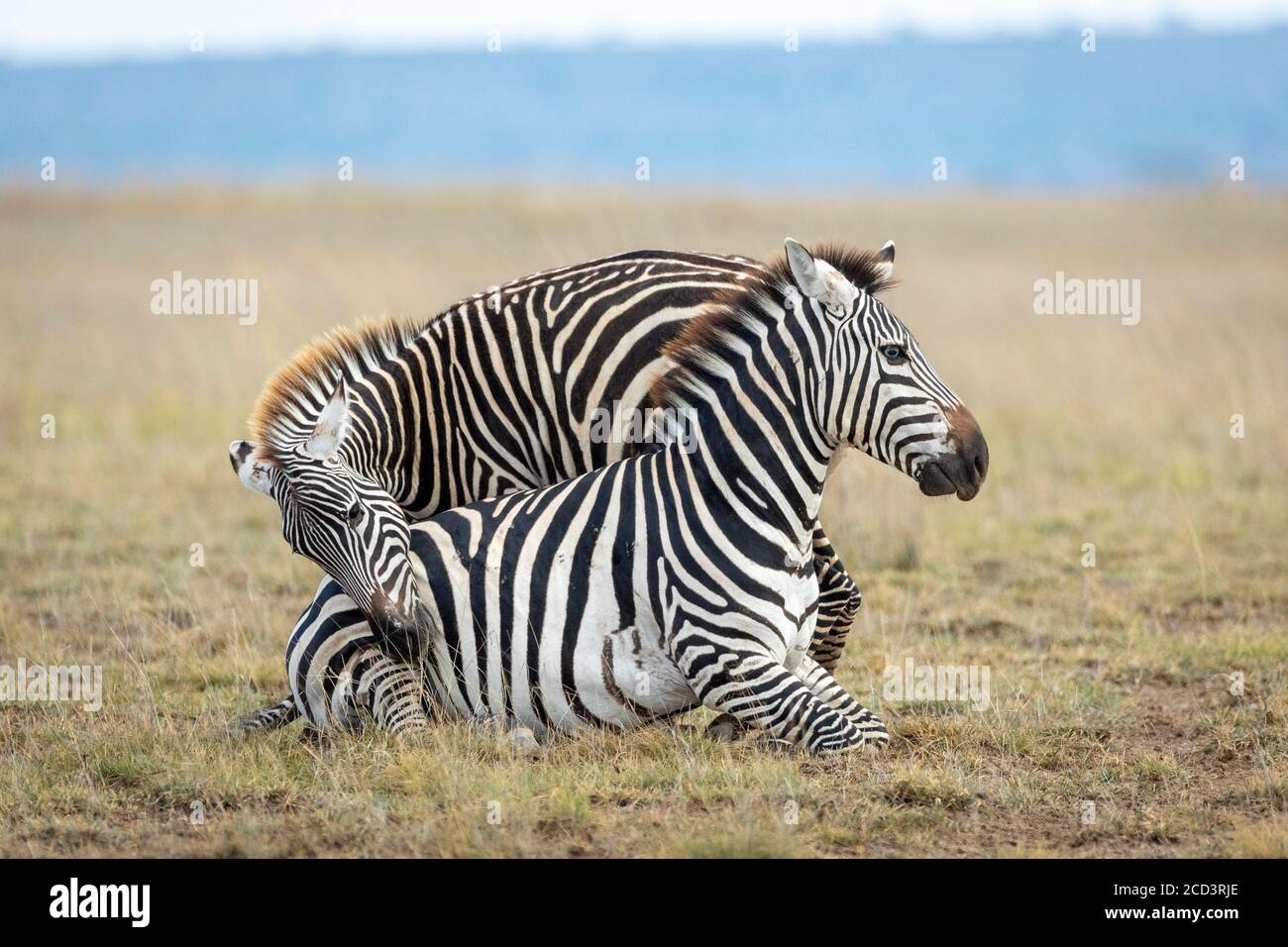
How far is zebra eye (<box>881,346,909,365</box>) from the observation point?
6.12 m

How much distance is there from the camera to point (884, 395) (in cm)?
608

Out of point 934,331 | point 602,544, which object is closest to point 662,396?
point 602,544

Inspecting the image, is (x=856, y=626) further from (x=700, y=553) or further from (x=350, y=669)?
(x=350, y=669)

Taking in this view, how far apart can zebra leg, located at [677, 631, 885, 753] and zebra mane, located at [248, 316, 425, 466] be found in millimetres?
2006

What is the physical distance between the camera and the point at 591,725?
6.34m

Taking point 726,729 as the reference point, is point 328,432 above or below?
above

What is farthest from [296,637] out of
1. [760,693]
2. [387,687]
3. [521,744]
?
[760,693]

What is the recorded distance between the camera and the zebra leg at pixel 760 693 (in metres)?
6.00

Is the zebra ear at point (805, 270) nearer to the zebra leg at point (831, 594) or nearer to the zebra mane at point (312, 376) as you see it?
the zebra leg at point (831, 594)

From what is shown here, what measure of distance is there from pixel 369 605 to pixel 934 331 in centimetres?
1562

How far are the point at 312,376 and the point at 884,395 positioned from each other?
2.70m

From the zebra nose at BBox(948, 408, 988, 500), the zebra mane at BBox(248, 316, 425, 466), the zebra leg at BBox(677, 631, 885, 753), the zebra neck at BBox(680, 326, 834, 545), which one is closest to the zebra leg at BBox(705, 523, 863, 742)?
the zebra neck at BBox(680, 326, 834, 545)

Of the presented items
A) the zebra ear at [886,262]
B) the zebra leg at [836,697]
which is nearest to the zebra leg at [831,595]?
the zebra leg at [836,697]

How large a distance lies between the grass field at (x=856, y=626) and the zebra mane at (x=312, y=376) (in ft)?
4.69
